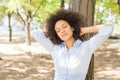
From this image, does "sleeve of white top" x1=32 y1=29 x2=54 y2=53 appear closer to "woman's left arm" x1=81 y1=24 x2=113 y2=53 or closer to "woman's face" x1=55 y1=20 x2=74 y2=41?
"woman's face" x1=55 y1=20 x2=74 y2=41

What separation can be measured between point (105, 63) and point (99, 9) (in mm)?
9204

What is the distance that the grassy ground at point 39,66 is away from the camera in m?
11.6

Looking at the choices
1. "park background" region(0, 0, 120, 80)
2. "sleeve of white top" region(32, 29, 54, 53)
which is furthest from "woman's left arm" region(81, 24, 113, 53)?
"park background" region(0, 0, 120, 80)

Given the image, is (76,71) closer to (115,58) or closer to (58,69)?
(58,69)

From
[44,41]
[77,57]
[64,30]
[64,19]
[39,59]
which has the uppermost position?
[64,19]

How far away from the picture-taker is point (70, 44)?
335cm

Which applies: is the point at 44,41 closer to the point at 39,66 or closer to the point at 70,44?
the point at 70,44

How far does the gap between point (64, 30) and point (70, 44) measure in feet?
0.53

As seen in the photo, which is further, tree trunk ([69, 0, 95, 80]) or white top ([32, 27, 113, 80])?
tree trunk ([69, 0, 95, 80])

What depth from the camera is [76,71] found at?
323 cm

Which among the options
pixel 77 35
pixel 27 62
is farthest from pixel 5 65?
pixel 77 35

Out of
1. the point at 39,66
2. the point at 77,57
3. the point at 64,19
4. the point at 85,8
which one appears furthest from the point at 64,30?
the point at 39,66

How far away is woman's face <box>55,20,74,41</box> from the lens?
3.32 m

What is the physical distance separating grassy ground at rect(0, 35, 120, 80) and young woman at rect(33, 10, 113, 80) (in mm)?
7871
